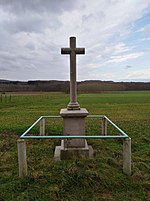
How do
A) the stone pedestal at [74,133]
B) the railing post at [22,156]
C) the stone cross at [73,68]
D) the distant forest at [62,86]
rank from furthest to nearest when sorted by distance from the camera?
→ the distant forest at [62,86] < the stone cross at [73,68] < the stone pedestal at [74,133] < the railing post at [22,156]

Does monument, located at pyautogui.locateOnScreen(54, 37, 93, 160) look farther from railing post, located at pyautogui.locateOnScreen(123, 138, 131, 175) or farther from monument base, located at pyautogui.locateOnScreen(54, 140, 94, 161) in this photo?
railing post, located at pyautogui.locateOnScreen(123, 138, 131, 175)

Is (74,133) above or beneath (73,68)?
beneath

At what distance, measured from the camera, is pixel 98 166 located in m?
4.58

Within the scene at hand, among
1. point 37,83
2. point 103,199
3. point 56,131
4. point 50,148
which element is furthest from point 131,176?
point 37,83

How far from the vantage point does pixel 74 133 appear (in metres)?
5.32

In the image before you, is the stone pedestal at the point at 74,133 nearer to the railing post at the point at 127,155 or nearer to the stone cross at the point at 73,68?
the stone cross at the point at 73,68

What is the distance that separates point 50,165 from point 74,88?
204 cm

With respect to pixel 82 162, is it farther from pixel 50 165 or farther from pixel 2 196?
pixel 2 196

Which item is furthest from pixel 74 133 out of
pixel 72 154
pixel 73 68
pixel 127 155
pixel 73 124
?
pixel 73 68

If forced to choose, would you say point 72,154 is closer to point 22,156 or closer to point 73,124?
point 73,124

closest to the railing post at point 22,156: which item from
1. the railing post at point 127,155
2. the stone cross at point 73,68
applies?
the stone cross at point 73,68

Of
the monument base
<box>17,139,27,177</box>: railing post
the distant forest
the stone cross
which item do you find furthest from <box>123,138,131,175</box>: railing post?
the distant forest

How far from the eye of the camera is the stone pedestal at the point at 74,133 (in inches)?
203

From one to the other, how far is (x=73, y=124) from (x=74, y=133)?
0.81 feet
